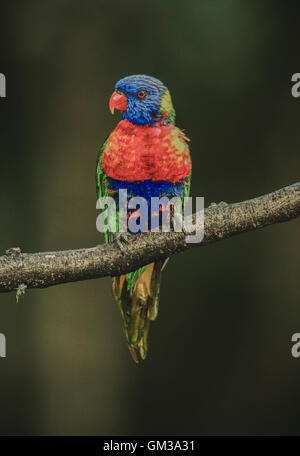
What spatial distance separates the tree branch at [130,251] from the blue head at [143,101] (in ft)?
1.20

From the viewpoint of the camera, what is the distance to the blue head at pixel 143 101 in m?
1.56

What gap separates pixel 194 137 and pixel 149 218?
3.31 ft

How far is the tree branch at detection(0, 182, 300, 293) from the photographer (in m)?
1.40

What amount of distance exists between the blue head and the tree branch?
1.20ft

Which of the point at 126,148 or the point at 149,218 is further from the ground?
the point at 126,148

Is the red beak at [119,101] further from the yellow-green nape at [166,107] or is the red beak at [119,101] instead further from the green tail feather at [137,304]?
the green tail feather at [137,304]

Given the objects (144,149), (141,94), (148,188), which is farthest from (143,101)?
(148,188)

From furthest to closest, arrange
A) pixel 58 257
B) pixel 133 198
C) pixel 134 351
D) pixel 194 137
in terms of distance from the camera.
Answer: pixel 194 137, pixel 134 351, pixel 133 198, pixel 58 257

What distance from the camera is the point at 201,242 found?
1443 millimetres

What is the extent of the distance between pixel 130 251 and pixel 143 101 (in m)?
0.50

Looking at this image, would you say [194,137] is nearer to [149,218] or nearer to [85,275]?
[149,218]

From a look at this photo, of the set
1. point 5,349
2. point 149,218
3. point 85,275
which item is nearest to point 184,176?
point 149,218

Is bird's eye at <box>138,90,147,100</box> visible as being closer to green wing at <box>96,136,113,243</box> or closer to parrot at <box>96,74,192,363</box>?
parrot at <box>96,74,192,363</box>

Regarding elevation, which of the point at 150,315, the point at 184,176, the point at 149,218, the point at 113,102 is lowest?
the point at 150,315
